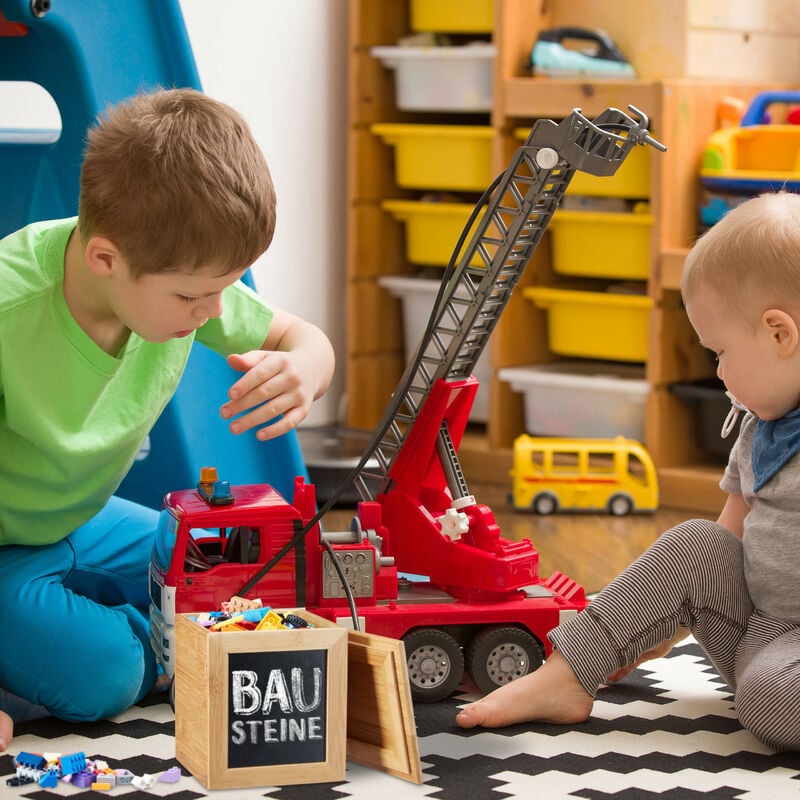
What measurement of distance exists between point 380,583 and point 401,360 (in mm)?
1457

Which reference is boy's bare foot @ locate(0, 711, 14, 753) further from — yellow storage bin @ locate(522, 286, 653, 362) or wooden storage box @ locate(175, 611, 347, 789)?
yellow storage bin @ locate(522, 286, 653, 362)

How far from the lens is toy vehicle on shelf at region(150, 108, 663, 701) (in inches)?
48.8

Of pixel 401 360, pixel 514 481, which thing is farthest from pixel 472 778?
pixel 401 360

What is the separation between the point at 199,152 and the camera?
3.66 feet

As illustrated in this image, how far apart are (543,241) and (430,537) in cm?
116

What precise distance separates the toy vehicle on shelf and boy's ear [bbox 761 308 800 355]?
0.19m

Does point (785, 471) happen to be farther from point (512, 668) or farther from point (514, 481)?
point (514, 481)

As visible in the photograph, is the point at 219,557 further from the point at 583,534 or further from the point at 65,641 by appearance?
the point at 583,534

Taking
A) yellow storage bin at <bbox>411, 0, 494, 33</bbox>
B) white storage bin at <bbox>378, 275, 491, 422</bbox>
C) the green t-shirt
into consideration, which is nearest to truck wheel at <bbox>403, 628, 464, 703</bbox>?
the green t-shirt

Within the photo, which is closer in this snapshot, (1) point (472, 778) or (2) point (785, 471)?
(1) point (472, 778)

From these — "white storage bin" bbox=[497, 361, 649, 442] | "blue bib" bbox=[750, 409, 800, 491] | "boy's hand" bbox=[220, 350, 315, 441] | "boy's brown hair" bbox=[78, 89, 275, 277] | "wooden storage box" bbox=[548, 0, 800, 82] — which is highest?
"wooden storage box" bbox=[548, 0, 800, 82]

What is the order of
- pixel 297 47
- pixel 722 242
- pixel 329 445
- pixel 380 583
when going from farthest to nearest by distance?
pixel 297 47 → pixel 329 445 → pixel 380 583 → pixel 722 242

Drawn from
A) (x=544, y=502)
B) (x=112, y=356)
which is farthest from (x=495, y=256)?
(x=544, y=502)

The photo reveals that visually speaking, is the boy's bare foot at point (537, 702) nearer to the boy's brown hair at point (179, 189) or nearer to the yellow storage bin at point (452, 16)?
the boy's brown hair at point (179, 189)
